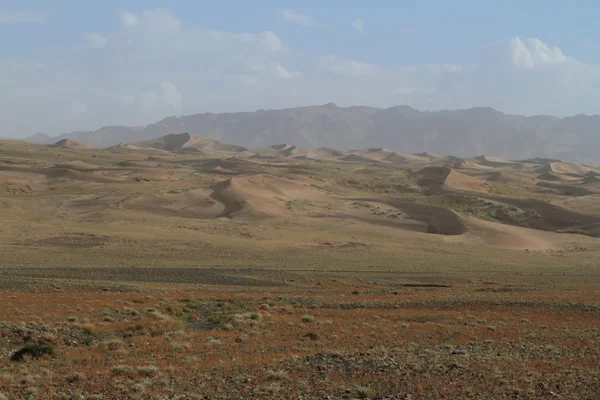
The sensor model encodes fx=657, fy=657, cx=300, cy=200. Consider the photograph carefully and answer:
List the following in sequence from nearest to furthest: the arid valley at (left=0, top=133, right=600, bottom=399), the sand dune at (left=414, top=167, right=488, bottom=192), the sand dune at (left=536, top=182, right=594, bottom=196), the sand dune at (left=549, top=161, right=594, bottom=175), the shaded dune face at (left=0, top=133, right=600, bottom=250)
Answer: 1. the arid valley at (left=0, top=133, right=600, bottom=399)
2. the shaded dune face at (left=0, top=133, right=600, bottom=250)
3. the sand dune at (left=414, top=167, right=488, bottom=192)
4. the sand dune at (left=536, top=182, right=594, bottom=196)
5. the sand dune at (left=549, top=161, right=594, bottom=175)

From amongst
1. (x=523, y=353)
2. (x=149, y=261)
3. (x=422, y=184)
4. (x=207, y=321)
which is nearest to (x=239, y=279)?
(x=149, y=261)

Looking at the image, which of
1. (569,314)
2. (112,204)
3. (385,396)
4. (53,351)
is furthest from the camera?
(112,204)

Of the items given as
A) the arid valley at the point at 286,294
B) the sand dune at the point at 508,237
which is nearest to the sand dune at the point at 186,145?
the arid valley at the point at 286,294

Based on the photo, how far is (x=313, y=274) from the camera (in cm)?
3244

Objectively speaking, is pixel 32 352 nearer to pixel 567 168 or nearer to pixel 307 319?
pixel 307 319

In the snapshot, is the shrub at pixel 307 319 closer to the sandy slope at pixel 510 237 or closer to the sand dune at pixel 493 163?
the sandy slope at pixel 510 237

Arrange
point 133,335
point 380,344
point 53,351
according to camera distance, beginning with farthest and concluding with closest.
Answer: point 133,335 < point 380,344 < point 53,351

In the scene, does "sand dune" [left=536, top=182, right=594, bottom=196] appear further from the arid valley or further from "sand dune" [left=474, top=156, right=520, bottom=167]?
"sand dune" [left=474, top=156, right=520, bottom=167]

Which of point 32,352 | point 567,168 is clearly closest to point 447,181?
point 567,168

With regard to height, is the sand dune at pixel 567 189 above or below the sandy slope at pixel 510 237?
above

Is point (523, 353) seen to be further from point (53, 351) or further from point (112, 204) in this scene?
point (112, 204)

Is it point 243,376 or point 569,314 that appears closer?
point 243,376

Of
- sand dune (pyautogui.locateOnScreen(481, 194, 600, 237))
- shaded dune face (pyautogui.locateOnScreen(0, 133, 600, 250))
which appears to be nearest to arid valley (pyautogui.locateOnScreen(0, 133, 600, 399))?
sand dune (pyautogui.locateOnScreen(481, 194, 600, 237))

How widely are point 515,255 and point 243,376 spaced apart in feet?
119
